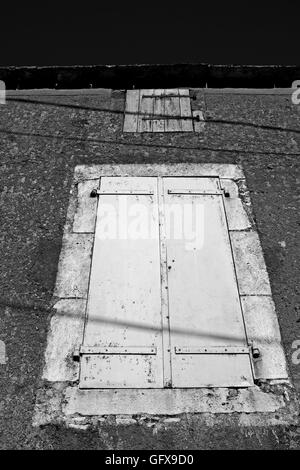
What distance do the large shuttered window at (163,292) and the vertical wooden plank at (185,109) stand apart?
4.52ft

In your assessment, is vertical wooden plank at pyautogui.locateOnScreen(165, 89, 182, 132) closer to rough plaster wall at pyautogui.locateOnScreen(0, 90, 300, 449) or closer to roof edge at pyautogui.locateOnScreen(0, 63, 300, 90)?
rough plaster wall at pyautogui.locateOnScreen(0, 90, 300, 449)

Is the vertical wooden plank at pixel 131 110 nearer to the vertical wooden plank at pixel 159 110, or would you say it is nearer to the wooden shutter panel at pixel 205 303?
the vertical wooden plank at pixel 159 110

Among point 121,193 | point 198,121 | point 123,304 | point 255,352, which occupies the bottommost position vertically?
point 255,352

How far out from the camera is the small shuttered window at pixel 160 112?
7035mm

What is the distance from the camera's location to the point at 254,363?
427 centimetres

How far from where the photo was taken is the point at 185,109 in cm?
739

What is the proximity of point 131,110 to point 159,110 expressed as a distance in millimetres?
458

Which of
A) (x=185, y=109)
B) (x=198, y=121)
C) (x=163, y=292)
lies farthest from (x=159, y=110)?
(x=163, y=292)

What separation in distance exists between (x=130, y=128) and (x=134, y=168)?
3.65 feet

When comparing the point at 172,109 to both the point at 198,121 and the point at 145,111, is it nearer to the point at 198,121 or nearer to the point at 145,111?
the point at 145,111

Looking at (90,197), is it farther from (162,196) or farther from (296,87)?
(296,87)

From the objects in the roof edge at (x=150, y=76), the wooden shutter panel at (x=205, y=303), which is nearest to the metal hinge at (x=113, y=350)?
the wooden shutter panel at (x=205, y=303)

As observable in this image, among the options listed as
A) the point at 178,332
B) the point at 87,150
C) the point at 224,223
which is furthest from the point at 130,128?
the point at 178,332

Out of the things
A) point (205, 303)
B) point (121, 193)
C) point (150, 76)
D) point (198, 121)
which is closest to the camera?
point (205, 303)
